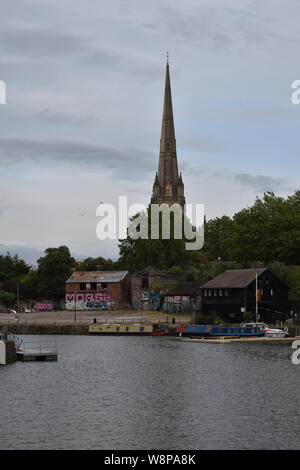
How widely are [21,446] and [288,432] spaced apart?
569 inches

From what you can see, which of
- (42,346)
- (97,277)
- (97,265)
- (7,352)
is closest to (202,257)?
(97,265)

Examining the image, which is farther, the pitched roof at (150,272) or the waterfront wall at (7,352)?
the pitched roof at (150,272)

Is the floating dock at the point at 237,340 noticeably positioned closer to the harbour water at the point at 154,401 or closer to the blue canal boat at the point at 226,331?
the blue canal boat at the point at 226,331

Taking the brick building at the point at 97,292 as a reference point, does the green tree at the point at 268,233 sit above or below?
above

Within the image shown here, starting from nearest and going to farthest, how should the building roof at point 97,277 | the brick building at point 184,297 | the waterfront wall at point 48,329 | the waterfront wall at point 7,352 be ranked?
1. the waterfront wall at point 7,352
2. the waterfront wall at point 48,329
3. the brick building at point 184,297
4. the building roof at point 97,277

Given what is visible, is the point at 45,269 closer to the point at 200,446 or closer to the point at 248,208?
the point at 248,208

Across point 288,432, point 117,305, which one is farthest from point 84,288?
point 288,432

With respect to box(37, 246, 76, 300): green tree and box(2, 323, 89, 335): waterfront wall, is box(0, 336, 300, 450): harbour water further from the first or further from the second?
box(37, 246, 76, 300): green tree

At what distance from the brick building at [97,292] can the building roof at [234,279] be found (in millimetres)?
26863

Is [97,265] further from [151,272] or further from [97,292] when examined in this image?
[151,272]

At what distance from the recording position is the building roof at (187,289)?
133m

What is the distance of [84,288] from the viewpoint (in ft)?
486

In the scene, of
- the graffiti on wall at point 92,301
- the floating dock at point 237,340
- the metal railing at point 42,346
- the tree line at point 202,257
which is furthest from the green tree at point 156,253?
the floating dock at point 237,340

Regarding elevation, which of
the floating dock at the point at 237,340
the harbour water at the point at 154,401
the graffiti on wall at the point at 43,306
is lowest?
the harbour water at the point at 154,401
